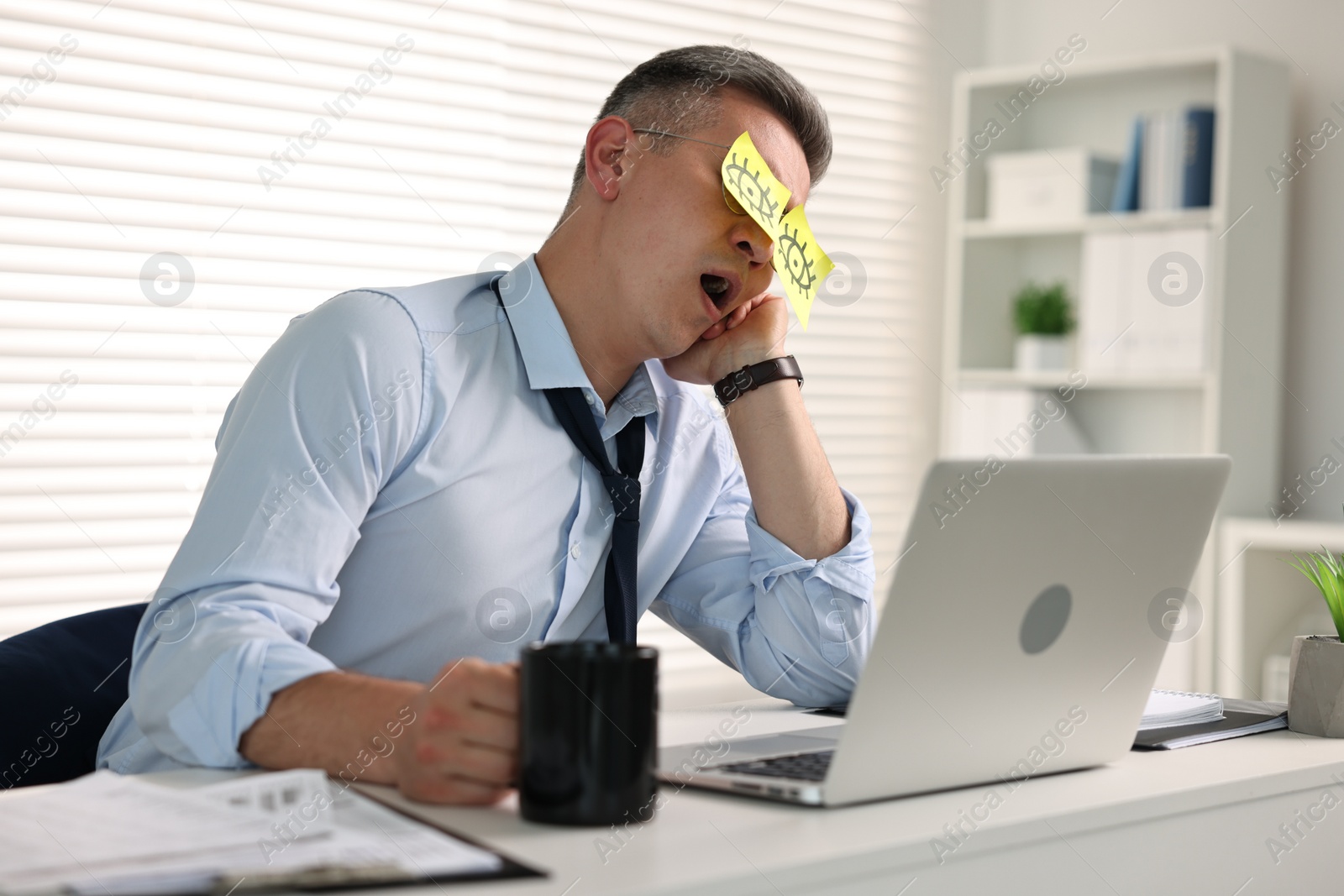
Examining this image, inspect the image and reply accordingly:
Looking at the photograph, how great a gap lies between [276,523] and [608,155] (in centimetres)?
62

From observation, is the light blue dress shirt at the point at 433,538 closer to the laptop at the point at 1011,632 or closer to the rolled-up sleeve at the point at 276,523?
the rolled-up sleeve at the point at 276,523

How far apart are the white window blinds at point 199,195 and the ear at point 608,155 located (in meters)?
1.43

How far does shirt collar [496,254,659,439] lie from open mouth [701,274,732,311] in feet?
0.41

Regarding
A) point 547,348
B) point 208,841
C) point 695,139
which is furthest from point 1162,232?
point 208,841

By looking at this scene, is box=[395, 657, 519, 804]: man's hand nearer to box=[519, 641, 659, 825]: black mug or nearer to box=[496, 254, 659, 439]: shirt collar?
box=[519, 641, 659, 825]: black mug

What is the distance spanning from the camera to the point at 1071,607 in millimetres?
944

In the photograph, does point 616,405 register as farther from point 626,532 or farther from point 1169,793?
point 1169,793

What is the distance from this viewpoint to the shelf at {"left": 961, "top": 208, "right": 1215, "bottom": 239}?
3.18 metres

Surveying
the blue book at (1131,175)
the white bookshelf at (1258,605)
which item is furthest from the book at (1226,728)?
the blue book at (1131,175)

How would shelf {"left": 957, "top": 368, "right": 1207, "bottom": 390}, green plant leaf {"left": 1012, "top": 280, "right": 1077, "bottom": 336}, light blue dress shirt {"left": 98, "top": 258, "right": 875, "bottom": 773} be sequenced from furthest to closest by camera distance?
green plant leaf {"left": 1012, "top": 280, "right": 1077, "bottom": 336}
shelf {"left": 957, "top": 368, "right": 1207, "bottom": 390}
light blue dress shirt {"left": 98, "top": 258, "right": 875, "bottom": 773}

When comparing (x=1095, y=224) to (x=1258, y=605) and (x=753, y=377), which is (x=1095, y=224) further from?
(x=753, y=377)

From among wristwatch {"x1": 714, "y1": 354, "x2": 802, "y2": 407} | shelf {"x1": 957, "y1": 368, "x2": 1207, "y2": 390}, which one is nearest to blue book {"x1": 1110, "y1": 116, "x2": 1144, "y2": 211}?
shelf {"x1": 957, "y1": 368, "x2": 1207, "y2": 390}

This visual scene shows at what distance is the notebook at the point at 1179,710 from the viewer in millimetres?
1222

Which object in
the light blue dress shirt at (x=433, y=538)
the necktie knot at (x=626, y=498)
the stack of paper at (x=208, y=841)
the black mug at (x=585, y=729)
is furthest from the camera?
the necktie knot at (x=626, y=498)
